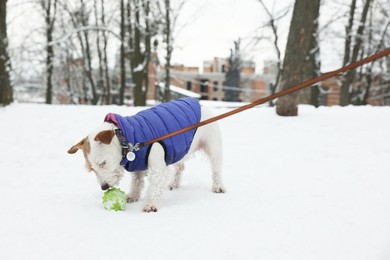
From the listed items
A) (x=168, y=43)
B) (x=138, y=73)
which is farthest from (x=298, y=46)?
(x=168, y=43)

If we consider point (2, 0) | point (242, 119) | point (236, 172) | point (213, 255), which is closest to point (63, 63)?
point (2, 0)

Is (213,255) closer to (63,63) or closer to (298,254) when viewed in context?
(298,254)

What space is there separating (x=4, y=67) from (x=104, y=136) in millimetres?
6900

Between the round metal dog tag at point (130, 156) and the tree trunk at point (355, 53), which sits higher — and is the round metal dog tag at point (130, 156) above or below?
below

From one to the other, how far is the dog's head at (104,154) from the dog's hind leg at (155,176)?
34cm

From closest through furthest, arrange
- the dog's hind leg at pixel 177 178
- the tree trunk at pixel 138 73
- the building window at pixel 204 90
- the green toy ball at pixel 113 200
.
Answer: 1. the green toy ball at pixel 113 200
2. the dog's hind leg at pixel 177 178
3. the tree trunk at pixel 138 73
4. the building window at pixel 204 90

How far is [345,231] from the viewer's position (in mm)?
3062

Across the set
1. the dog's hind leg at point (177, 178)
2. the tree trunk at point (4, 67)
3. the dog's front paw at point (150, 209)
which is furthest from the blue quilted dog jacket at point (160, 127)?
the tree trunk at point (4, 67)

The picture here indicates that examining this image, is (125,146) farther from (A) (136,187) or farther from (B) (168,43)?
(B) (168,43)

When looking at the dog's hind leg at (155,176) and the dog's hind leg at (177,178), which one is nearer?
the dog's hind leg at (155,176)

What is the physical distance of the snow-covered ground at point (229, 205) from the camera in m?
2.73

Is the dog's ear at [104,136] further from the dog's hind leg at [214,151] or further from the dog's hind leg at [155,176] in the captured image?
the dog's hind leg at [214,151]

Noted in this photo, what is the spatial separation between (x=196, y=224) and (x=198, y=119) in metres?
1.39

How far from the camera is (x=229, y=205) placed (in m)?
3.79
